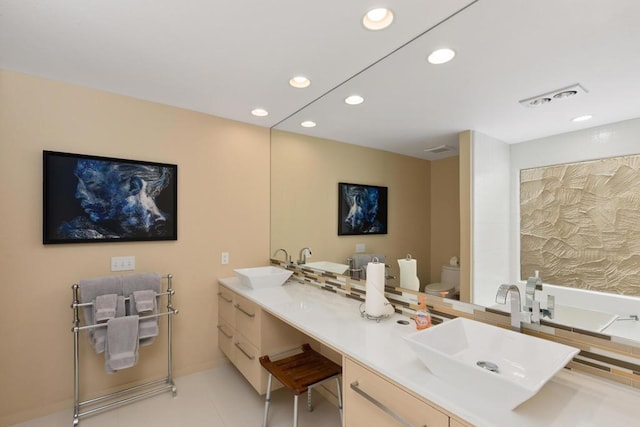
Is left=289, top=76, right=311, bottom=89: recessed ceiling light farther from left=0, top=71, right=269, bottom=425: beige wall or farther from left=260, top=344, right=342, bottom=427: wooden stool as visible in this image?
left=260, top=344, right=342, bottom=427: wooden stool

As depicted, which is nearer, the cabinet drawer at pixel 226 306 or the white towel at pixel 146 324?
the white towel at pixel 146 324

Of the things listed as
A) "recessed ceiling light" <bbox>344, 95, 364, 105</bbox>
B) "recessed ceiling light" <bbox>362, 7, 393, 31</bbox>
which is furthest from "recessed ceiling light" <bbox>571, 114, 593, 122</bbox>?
"recessed ceiling light" <bbox>344, 95, 364, 105</bbox>

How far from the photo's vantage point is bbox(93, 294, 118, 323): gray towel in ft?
→ 6.66

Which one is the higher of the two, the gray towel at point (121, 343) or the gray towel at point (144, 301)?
the gray towel at point (144, 301)

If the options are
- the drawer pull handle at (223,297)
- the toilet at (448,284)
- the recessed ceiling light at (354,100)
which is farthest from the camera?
the drawer pull handle at (223,297)

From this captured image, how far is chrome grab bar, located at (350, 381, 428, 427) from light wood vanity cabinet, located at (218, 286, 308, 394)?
3.05 feet

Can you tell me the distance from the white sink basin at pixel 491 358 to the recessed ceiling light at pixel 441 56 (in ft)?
4.45

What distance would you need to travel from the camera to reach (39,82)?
2082 mm

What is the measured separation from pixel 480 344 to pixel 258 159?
2.46 meters

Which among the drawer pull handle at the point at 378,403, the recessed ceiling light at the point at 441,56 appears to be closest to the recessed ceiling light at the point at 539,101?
the recessed ceiling light at the point at 441,56

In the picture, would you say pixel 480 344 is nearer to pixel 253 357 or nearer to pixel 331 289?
pixel 331 289

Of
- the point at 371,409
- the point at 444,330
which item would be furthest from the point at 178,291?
the point at 444,330

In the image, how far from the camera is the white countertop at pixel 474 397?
0.88m

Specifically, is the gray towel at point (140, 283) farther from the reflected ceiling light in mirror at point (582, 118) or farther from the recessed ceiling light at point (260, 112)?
the reflected ceiling light in mirror at point (582, 118)
